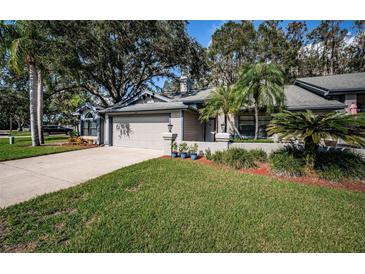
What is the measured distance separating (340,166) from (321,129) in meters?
1.49

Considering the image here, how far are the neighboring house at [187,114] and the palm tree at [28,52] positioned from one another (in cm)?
456

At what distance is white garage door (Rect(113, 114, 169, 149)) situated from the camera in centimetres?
1112

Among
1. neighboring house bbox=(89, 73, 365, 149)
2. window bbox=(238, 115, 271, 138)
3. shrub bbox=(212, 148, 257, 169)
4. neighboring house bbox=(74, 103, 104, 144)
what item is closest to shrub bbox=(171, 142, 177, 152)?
neighboring house bbox=(89, 73, 365, 149)

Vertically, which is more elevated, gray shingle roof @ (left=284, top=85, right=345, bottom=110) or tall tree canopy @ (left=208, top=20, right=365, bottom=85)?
tall tree canopy @ (left=208, top=20, right=365, bottom=85)

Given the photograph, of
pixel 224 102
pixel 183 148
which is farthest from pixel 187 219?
pixel 224 102

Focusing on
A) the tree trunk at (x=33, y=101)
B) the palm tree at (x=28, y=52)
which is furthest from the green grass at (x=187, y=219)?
the tree trunk at (x=33, y=101)

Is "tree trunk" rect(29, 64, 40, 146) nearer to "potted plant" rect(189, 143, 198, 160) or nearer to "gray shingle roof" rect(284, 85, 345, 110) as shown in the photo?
"potted plant" rect(189, 143, 198, 160)

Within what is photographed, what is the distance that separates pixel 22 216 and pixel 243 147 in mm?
7736

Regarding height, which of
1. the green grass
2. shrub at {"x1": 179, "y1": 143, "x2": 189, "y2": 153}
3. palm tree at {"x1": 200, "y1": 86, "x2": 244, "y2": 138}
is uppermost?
palm tree at {"x1": 200, "y1": 86, "x2": 244, "y2": 138}

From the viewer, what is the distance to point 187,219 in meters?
3.05

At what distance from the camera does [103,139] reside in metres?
13.6
